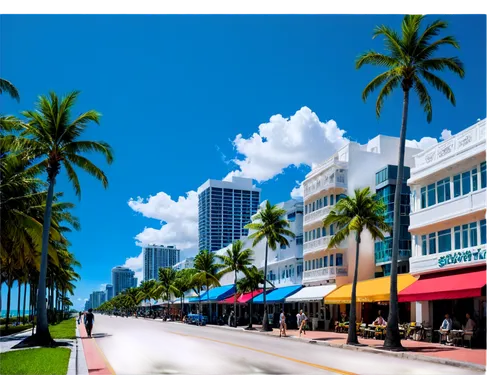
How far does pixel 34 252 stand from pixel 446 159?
78.2 feet

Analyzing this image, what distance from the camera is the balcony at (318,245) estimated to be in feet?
173

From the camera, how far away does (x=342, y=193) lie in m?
53.2

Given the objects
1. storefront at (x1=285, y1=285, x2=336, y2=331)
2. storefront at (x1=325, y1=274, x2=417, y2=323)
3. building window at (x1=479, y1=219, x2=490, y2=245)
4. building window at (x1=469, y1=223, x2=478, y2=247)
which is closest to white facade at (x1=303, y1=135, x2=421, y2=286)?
storefront at (x1=285, y1=285, x2=336, y2=331)

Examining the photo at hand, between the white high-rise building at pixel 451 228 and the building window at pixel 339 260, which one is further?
the building window at pixel 339 260

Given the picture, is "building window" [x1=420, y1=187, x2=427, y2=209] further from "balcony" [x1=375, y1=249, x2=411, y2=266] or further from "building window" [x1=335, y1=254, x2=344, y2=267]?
"building window" [x1=335, y1=254, x2=344, y2=267]

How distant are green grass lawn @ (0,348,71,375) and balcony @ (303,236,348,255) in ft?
109

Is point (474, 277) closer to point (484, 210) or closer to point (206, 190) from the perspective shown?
point (484, 210)

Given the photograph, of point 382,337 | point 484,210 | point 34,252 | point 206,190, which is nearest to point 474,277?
point 484,210

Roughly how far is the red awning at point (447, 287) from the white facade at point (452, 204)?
2.04 ft

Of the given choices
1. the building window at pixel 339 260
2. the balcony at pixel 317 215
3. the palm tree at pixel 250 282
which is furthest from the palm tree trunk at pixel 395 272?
the palm tree at pixel 250 282

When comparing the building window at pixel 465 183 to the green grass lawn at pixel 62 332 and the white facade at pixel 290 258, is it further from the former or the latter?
the white facade at pixel 290 258

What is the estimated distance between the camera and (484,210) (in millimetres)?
30078

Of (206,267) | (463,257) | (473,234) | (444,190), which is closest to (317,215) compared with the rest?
(444,190)

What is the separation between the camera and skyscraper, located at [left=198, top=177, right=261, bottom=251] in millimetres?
44987
